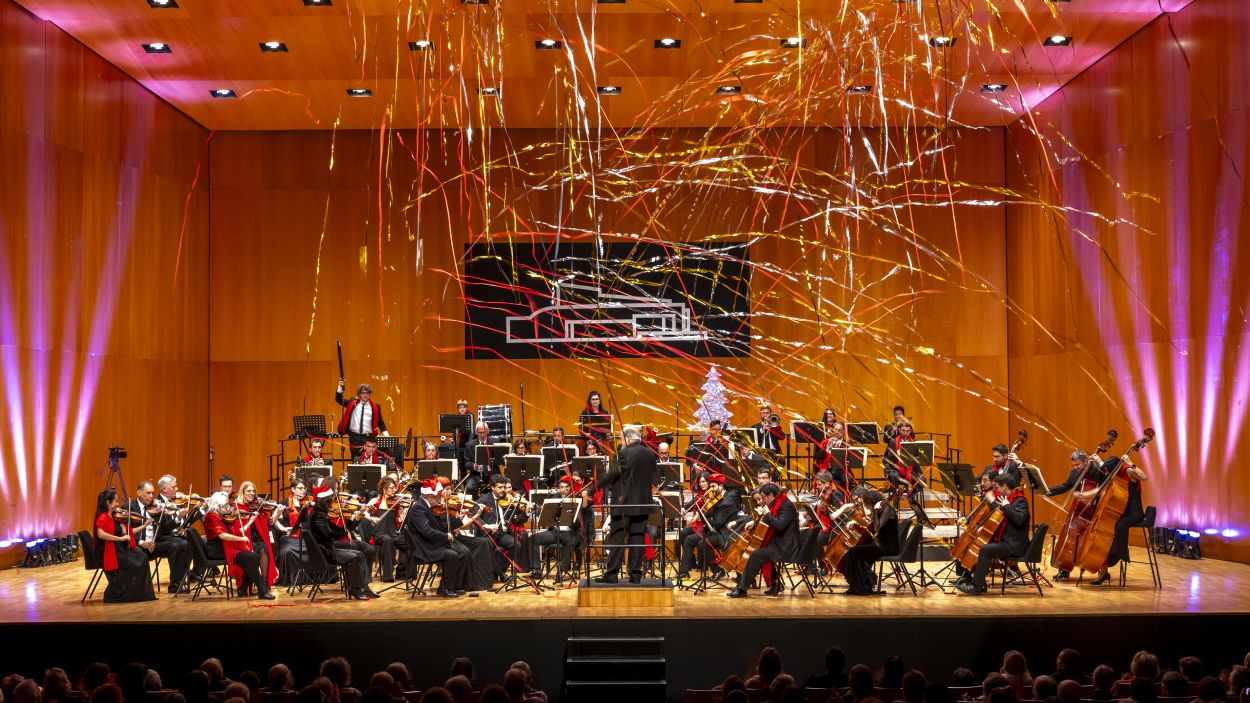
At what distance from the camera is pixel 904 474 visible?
489 inches

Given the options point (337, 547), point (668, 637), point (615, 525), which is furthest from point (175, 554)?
point (668, 637)

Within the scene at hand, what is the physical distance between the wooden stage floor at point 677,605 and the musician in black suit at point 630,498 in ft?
1.54

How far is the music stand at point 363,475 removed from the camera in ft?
37.8

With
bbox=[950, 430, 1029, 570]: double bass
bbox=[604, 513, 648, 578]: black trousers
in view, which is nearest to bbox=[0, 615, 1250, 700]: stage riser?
bbox=[604, 513, 648, 578]: black trousers

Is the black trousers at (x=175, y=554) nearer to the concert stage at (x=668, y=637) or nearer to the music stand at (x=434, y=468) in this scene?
the concert stage at (x=668, y=637)

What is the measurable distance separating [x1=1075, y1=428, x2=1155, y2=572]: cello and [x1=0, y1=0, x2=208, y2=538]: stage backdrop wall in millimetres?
10554

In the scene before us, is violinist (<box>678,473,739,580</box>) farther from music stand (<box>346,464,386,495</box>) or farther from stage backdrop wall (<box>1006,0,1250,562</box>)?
stage backdrop wall (<box>1006,0,1250,562</box>)

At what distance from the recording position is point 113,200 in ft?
46.6

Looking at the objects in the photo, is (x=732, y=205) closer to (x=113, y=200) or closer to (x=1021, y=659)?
(x=113, y=200)

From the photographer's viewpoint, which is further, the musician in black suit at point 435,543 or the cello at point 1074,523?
the cello at point 1074,523

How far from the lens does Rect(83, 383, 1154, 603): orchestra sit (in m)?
10.1

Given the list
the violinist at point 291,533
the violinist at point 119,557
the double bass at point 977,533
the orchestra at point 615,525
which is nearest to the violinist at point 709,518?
the orchestra at point 615,525

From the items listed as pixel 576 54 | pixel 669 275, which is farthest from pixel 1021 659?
pixel 669 275

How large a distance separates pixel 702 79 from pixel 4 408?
855 centimetres
